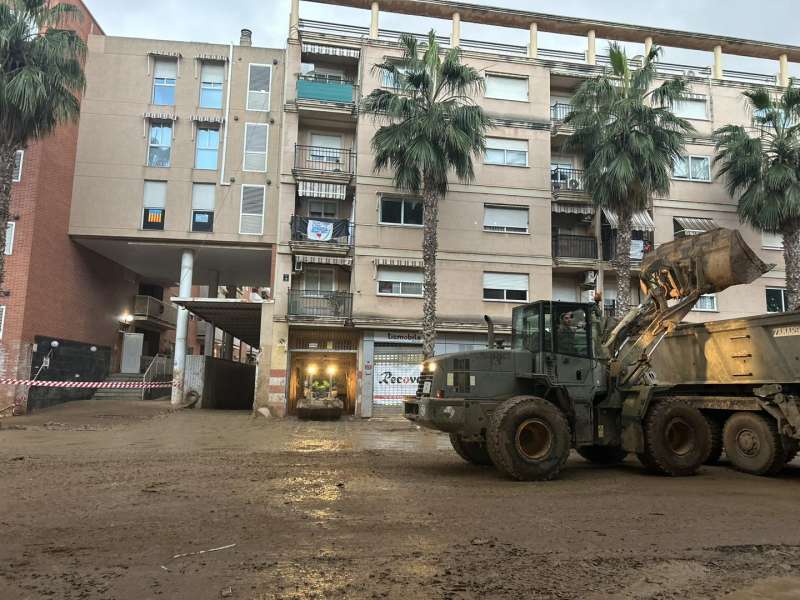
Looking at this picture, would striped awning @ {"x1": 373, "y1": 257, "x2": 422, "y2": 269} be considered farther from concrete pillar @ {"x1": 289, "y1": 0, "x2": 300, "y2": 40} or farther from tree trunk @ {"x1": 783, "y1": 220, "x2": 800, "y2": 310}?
tree trunk @ {"x1": 783, "y1": 220, "x2": 800, "y2": 310}

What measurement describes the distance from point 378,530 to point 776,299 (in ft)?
85.4

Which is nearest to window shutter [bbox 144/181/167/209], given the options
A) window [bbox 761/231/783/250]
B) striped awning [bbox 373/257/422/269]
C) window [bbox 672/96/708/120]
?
striped awning [bbox 373/257/422/269]

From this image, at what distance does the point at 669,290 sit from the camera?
10586mm

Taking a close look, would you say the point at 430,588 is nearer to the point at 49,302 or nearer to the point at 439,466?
the point at 439,466

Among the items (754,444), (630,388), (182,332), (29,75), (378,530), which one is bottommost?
(378,530)

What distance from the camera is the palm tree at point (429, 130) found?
1980 cm

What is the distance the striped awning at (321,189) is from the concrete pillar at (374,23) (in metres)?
6.82

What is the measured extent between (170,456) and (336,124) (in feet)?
57.7

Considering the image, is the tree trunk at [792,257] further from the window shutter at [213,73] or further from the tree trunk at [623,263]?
the window shutter at [213,73]

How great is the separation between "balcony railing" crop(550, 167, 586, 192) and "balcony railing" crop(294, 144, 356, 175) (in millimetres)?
8882

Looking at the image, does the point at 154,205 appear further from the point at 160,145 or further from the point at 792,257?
the point at 792,257

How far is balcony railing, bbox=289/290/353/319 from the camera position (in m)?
23.0

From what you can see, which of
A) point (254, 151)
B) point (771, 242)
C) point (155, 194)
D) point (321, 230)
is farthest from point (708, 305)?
point (155, 194)

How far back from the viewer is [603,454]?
11.0 metres
